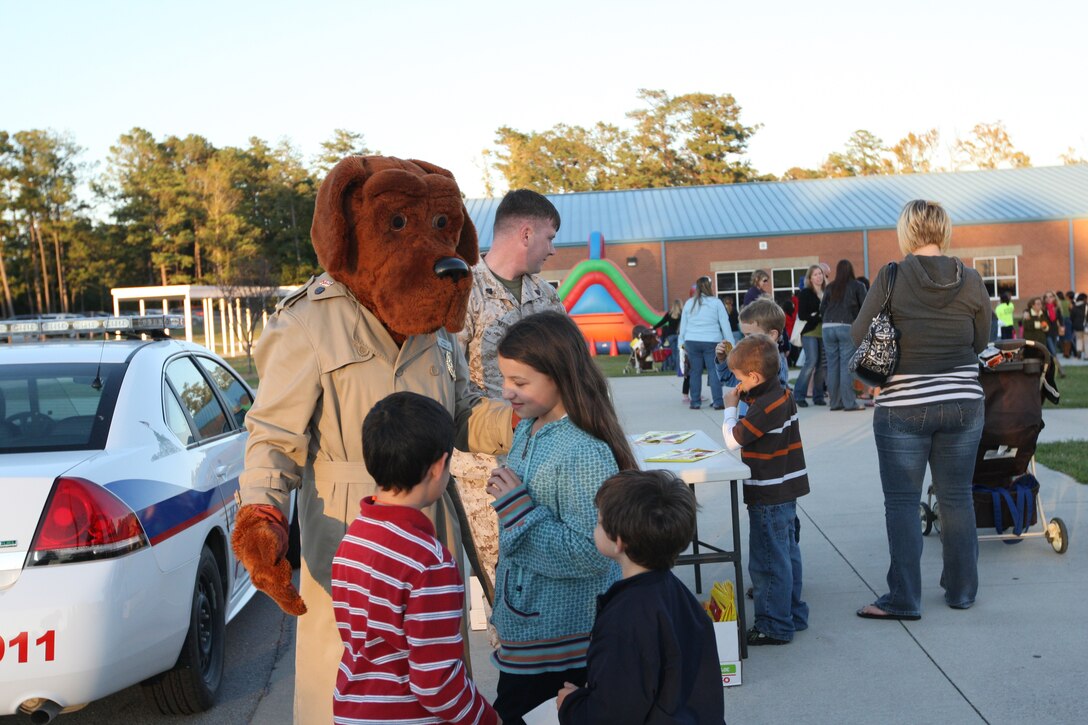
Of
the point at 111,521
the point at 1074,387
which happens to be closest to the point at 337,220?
the point at 111,521

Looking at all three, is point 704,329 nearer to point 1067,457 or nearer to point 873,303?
point 1067,457

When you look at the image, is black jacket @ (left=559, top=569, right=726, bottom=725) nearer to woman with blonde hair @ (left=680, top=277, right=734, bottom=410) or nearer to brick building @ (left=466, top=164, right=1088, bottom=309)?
woman with blonde hair @ (left=680, top=277, right=734, bottom=410)

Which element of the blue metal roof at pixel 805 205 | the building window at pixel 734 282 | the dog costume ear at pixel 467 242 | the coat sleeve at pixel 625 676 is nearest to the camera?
the coat sleeve at pixel 625 676

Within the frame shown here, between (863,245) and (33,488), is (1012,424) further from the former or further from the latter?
(863,245)

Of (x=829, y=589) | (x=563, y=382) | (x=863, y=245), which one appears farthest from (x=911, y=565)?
(x=863, y=245)

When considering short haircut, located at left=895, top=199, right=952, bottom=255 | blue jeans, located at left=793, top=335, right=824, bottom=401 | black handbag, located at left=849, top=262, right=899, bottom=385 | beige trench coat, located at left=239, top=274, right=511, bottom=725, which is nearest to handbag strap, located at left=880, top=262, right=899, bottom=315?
black handbag, located at left=849, top=262, right=899, bottom=385

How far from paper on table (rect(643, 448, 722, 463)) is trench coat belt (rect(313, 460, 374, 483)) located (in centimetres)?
226

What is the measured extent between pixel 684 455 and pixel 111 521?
2699mm

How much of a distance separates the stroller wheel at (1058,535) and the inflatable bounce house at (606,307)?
21.1 meters

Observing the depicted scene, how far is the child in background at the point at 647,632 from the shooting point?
2.27m

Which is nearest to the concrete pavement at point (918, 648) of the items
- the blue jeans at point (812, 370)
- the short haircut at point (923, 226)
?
the short haircut at point (923, 226)

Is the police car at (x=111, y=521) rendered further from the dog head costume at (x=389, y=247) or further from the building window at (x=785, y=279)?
the building window at (x=785, y=279)

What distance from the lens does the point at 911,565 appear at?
5121 millimetres

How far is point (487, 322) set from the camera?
4598 mm
